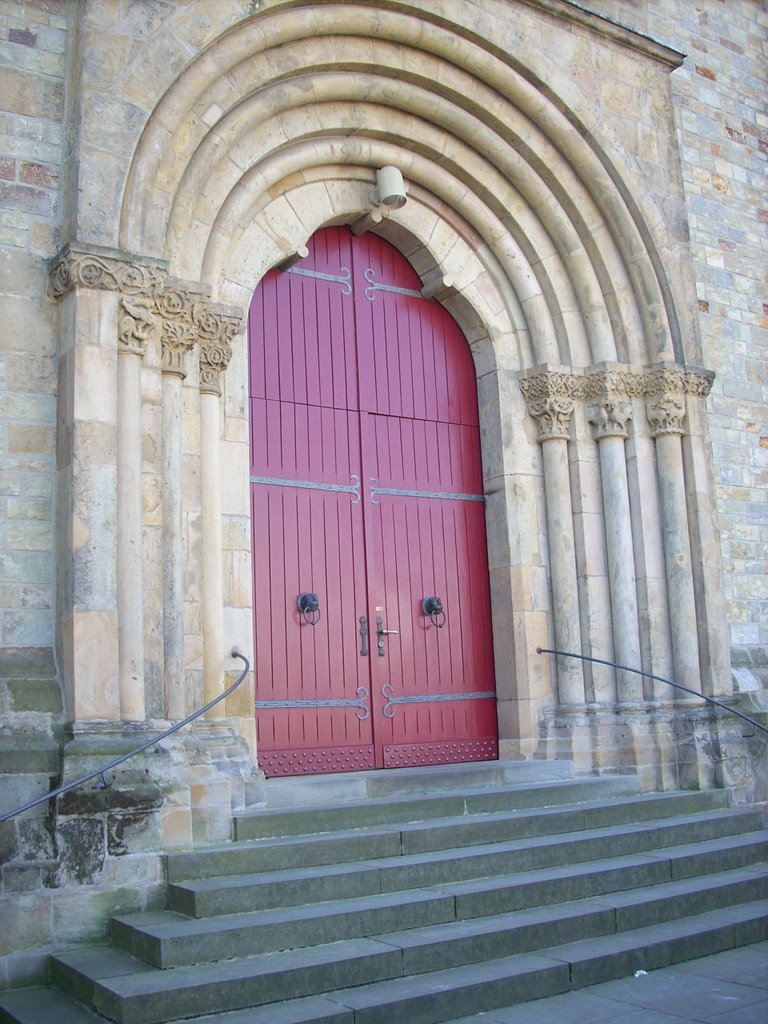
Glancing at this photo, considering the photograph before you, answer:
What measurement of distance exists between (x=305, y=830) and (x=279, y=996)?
1290 millimetres

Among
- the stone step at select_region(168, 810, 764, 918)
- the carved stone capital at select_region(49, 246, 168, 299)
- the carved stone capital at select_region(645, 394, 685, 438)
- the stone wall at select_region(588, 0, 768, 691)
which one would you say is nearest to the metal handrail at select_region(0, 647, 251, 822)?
the stone step at select_region(168, 810, 764, 918)

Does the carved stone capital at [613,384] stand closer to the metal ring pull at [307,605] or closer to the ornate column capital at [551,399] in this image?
the ornate column capital at [551,399]

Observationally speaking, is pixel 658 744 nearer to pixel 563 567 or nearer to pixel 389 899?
pixel 563 567

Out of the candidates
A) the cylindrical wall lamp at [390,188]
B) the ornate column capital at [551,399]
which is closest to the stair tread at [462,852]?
the ornate column capital at [551,399]

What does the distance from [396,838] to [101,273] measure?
3018 millimetres

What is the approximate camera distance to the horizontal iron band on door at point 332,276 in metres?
6.81

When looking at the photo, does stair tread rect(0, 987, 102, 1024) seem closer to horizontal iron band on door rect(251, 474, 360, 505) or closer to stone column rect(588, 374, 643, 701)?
horizontal iron band on door rect(251, 474, 360, 505)

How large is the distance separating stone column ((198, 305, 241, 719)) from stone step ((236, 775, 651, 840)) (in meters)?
0.69

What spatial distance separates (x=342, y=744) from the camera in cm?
638

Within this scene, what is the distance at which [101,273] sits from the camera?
5.07 m

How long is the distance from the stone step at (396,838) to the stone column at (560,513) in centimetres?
101

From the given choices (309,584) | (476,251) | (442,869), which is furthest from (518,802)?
(476,251)

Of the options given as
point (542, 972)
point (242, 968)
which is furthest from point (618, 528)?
point (242, 968)

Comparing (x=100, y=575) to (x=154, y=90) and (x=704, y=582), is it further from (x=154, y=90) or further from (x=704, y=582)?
(x=704, y=582)
